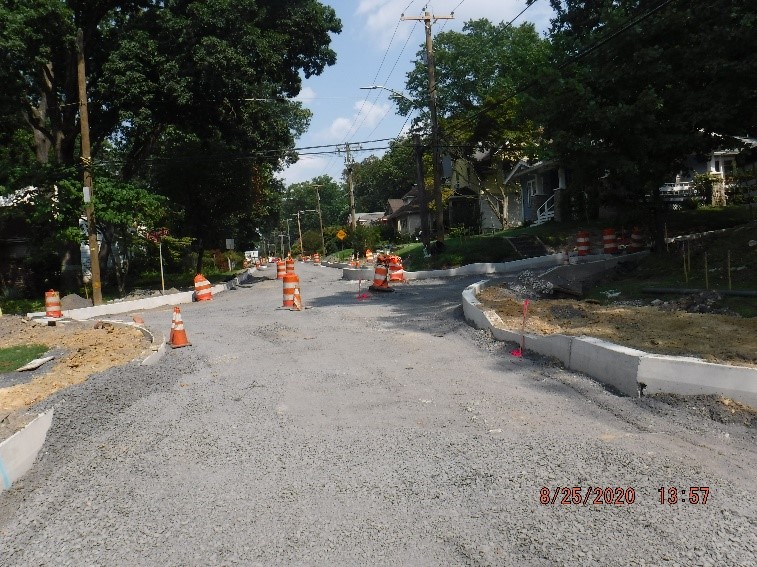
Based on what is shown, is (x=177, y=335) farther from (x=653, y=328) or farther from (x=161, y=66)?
(x=161, y=66)

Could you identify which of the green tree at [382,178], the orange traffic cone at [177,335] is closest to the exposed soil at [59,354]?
the orange traffic cone at [177,335]

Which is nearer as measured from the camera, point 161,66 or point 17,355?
point 17,355

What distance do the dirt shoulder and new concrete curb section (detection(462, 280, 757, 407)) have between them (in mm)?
586

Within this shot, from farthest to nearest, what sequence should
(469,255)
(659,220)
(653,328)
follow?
(469,255) → (659,220) → (653,328)

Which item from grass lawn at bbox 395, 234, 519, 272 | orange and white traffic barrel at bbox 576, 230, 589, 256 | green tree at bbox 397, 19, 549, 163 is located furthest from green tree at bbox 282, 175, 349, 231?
orange and white traffic barrel at bbox 576, 230, 589, 256

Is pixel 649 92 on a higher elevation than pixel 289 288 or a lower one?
higher

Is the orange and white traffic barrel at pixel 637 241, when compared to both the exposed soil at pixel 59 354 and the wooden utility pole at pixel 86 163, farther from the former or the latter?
the wooden utility pole at pixel 86 163

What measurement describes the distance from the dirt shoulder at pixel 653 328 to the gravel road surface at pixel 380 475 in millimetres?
1229

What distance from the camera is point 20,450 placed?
6.02 metres

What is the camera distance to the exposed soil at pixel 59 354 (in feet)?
28.0

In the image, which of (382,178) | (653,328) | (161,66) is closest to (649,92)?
(653,328)

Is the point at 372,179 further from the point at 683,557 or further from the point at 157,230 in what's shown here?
the point at 683,557

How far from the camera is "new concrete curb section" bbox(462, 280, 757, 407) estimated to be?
6824mm
